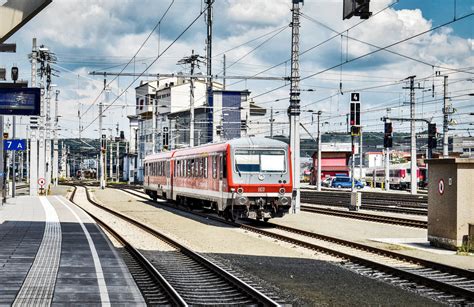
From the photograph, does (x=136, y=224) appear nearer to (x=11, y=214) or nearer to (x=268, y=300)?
(x=11, y=214)

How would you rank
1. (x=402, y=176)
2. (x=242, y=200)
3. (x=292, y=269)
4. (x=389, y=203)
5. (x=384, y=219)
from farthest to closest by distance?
(x=402, y=176), (x=389, y=203), (x=384, y=219), (x=242, y=200), (x=292, y=269)

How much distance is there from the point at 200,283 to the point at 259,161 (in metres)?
12.4

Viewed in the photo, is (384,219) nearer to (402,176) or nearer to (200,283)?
(200,283)

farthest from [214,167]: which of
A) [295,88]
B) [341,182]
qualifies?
[341,182]

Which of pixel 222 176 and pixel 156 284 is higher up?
pixel 222 176

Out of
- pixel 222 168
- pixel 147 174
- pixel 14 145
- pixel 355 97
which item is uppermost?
pixel 355 97

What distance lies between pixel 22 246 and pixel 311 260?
266 inches

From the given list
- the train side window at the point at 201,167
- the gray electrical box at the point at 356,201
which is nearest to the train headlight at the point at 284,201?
the train side window at the point at 201,167

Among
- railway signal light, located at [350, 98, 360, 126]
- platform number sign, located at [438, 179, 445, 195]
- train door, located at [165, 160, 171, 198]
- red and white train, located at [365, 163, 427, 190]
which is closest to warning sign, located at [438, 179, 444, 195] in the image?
platform number sign, located at [438, 179, 445, 195]

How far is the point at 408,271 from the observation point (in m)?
12.4

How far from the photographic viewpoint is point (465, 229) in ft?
52.1

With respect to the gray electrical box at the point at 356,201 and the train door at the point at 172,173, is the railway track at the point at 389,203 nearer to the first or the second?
the gray electrical box at the point at 356,201

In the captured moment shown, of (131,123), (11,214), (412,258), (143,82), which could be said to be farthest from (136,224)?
(131,123)

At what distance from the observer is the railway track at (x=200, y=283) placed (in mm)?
9672
